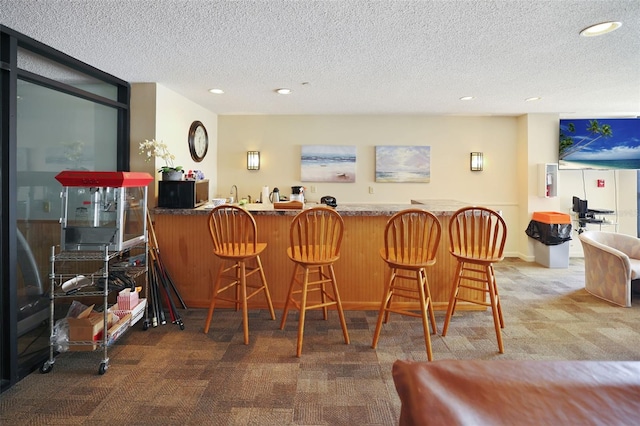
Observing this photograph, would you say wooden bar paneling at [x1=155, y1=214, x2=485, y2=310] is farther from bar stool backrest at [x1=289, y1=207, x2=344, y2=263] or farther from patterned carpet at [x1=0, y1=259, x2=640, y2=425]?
bar stool backrest at [x1=289, y1=207, x2=344, y2=263]

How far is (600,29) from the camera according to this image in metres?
2.45

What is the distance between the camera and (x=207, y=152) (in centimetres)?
546

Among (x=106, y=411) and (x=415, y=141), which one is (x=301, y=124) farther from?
(x=106, y=411)

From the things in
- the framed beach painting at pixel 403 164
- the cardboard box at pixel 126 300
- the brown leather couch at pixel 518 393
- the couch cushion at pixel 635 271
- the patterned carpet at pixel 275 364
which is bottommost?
the patterned carpet at pixel 275 364

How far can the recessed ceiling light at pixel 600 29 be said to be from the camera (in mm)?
2379

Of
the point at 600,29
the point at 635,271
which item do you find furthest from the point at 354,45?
the point at 635,271

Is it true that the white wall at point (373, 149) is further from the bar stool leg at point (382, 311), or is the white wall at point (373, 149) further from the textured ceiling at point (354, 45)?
the bar stool leg at point (382, 311)

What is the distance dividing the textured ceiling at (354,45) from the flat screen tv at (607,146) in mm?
1357

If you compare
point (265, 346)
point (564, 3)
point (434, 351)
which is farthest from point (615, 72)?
point (265, 346)

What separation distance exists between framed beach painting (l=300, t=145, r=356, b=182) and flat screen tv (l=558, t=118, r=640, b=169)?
3.31 meters

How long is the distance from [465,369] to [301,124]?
520 cm

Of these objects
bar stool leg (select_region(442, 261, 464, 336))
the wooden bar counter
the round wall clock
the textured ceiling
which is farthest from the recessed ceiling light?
the round wall clock

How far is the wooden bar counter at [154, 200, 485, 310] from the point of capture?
3.52m

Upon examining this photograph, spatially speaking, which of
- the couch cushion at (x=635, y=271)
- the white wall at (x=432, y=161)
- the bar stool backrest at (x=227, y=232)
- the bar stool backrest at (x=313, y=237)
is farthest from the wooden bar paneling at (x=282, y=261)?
the white wall at (x=432, y=161)
